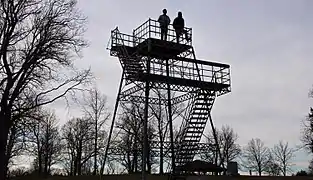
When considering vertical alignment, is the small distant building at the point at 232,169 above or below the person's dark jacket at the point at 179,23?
below

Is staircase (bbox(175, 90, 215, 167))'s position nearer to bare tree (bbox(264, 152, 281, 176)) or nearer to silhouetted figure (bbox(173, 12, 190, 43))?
silhouetted figure (bbox(173, 12, 190, 43))

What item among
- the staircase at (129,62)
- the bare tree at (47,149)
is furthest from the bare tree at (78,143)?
the staircase at (129,62)

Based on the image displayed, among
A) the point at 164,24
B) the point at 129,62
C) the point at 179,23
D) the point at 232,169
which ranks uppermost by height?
the point at 179,23

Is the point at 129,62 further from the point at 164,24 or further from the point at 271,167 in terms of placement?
the point at 271,167

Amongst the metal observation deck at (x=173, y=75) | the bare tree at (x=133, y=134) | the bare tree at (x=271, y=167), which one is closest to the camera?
the metal observation deck at (x=173, y=75)

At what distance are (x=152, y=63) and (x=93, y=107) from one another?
23.4m

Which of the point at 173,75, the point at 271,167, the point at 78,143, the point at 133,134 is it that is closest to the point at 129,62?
the point at 173,75

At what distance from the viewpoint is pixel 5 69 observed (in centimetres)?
1895

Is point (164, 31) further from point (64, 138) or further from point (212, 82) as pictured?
point (64, 138)

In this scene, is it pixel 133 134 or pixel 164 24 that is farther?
pixel 133 134

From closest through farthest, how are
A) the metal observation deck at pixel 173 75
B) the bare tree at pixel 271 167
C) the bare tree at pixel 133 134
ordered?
the metal observation deck at pixel 173 75 < the bare tree at pixel 133 134 < the bare tree at pixel 271 167

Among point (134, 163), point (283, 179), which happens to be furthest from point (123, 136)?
point (283, 179)

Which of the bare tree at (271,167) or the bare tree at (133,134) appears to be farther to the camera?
the bare tree at (271,167)

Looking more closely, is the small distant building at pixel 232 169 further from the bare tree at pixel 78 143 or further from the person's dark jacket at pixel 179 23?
the bare tree at pixel 78 143
